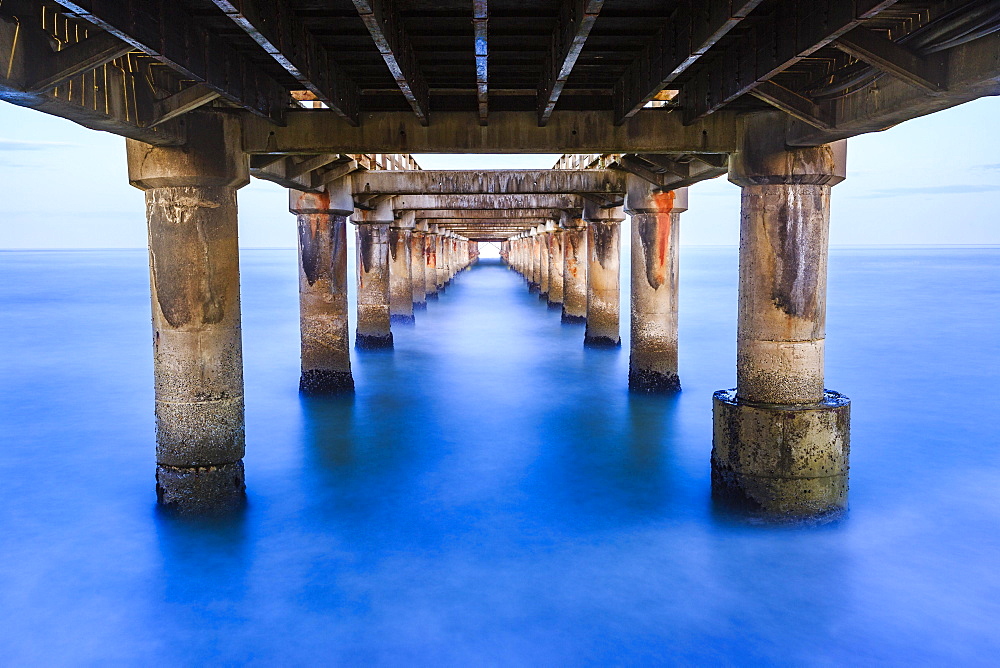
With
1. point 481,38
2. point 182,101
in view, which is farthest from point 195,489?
point 481,38

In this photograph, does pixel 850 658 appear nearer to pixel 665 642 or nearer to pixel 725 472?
pixel 665 642

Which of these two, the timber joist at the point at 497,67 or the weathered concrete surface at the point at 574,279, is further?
the weathered concrete surface at the point at 574,279

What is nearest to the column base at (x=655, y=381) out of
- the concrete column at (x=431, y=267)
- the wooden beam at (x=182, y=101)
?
the wooden beam at (x=182, y=101)

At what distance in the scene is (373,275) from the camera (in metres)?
20.6

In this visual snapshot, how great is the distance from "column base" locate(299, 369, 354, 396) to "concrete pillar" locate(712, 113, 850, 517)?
8.52 metres

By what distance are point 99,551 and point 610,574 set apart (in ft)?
16.4

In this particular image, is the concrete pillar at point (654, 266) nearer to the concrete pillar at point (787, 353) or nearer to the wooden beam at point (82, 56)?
the concrete pillar at point (787, 353)

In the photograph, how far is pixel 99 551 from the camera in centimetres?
816

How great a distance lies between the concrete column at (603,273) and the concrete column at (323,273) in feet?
22.4

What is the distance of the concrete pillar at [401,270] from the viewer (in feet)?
82.7

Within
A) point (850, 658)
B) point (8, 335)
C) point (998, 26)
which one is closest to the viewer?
point (998, 26)

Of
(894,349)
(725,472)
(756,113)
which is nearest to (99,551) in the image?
(725,472)

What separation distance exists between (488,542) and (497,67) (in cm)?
453

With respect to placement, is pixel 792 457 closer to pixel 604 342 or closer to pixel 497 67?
pixel 497 67
